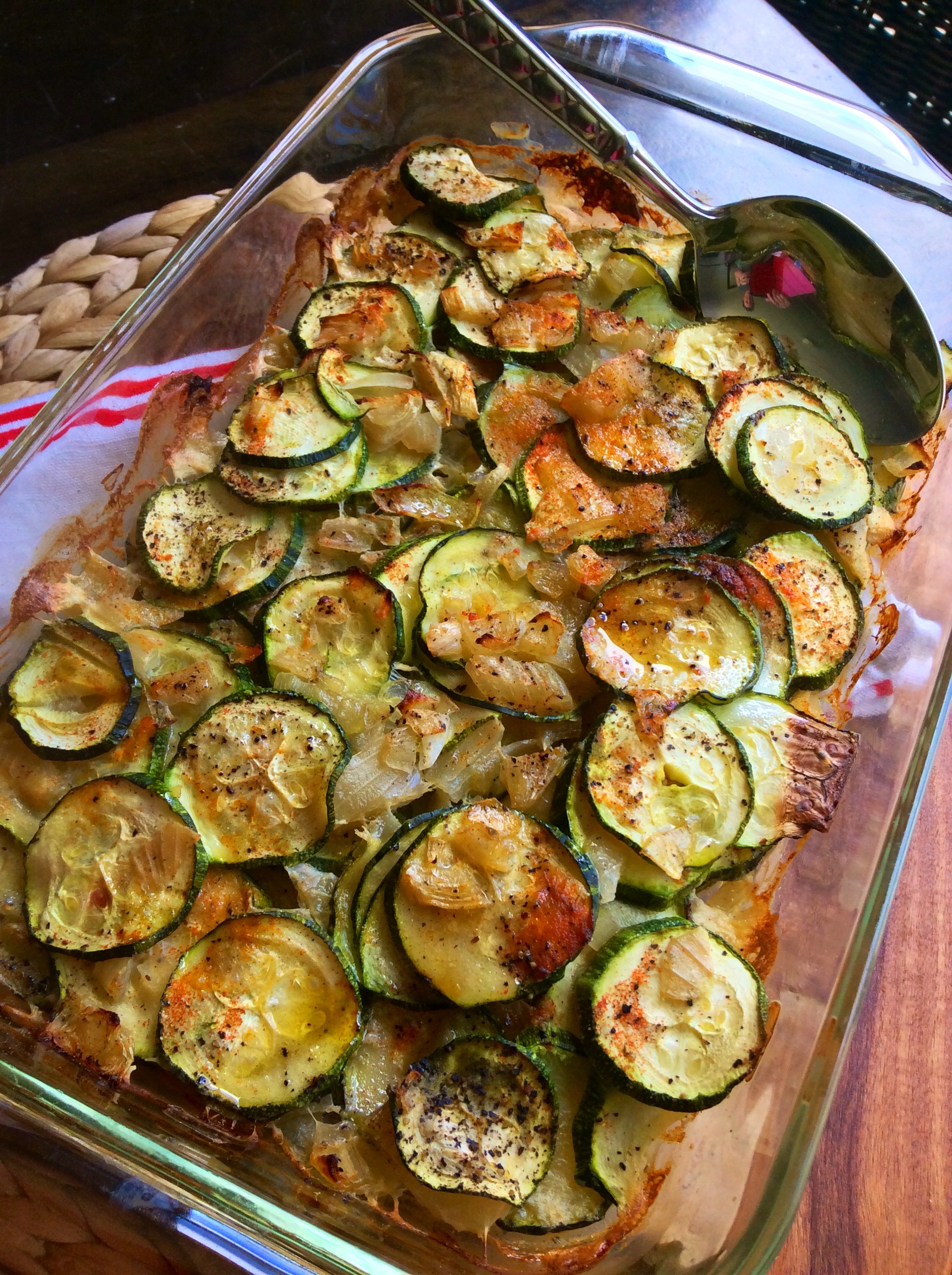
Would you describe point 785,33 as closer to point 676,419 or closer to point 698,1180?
point 676,419

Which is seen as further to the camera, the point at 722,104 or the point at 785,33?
the point at 785,33

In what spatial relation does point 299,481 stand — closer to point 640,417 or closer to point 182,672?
point 182,672

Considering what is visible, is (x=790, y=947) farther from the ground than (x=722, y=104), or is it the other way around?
(x=722, y=104)

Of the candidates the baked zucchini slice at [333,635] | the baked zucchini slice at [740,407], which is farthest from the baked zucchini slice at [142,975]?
the baked zucchini slice at [740,407]

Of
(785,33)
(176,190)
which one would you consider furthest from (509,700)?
(785,33)

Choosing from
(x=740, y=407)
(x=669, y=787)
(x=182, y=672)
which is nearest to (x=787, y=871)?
(x=669, y=787)

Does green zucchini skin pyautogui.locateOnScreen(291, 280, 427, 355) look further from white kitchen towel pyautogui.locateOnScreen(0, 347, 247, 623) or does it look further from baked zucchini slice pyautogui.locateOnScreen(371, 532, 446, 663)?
baked zucchini slice pyautogui.locateOnScreen(371, 532, 446, 663)
